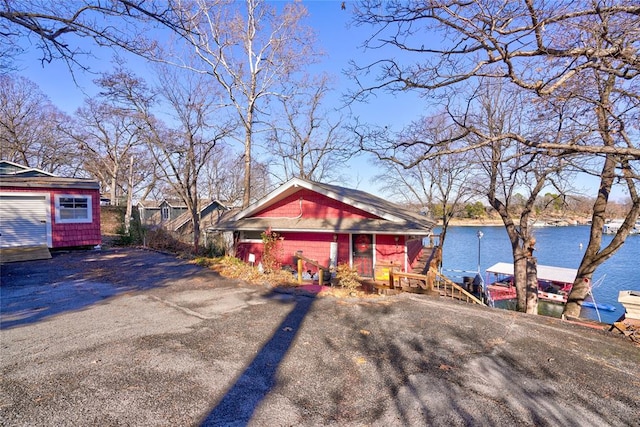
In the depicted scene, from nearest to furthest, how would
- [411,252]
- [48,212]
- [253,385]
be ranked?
[253,385] → [48,212] → [411,252]

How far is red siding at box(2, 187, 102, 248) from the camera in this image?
12531 millimetres

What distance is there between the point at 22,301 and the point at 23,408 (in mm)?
4725

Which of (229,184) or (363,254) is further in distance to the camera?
(229,184)

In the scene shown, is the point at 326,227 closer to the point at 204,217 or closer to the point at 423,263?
the point at 423,263

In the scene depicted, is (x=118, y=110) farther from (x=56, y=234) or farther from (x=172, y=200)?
(x=172, y=200)

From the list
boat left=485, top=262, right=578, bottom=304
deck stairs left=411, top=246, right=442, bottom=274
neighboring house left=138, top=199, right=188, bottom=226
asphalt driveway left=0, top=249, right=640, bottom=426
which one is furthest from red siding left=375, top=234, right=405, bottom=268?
neighboring house left=138, top=199, right=188, bottom=226

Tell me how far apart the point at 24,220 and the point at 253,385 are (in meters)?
13.8

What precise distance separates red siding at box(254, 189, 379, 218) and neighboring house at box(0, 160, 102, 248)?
7.30 m

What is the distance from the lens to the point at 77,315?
5484mm

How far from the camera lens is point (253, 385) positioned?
11.2ft

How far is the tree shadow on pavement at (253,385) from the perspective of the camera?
284cm

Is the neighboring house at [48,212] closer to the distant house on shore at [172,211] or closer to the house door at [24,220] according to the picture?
the house door at [24,220]

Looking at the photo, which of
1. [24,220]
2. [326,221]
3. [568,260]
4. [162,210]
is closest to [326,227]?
[326,221]

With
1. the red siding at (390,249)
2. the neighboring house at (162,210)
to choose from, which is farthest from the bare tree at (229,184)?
the red siding at (390,249)
